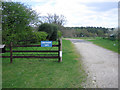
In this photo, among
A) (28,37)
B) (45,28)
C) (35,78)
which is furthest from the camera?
(45,28)

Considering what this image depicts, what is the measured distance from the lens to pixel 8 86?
429 centimetres

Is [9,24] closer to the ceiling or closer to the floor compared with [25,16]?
closer to the floor

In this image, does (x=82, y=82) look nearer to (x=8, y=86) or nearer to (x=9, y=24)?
(x=8, y=86)

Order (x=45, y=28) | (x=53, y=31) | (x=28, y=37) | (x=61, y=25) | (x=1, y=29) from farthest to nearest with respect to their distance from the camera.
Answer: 1. (x=61, y=25)
2. (x=53, y=31)
3. (x=45, y=28)
4. (x=28, y=37)
5. (x=1, y=29)

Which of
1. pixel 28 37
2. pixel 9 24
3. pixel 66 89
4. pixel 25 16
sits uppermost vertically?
pixel 25 16

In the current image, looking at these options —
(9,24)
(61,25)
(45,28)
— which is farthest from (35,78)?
(61,25)

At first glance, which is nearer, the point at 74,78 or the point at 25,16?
the point at 74,78

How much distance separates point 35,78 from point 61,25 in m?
38.4

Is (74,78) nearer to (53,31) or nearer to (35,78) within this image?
(35,78)

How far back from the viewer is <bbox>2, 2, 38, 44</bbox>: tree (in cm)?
995

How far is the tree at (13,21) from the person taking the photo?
32.7 feet

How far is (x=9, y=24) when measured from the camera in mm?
10516

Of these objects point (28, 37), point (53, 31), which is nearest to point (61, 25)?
point (53, 31)

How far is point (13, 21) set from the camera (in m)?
10.8
